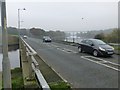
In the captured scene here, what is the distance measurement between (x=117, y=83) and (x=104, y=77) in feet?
4.87

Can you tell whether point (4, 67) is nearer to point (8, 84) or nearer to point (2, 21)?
point (8, 84)

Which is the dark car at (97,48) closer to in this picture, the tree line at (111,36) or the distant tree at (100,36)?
the tree line at (111,36)

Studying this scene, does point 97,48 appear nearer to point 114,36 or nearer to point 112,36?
point 114,36

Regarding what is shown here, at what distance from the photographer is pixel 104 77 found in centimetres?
1155

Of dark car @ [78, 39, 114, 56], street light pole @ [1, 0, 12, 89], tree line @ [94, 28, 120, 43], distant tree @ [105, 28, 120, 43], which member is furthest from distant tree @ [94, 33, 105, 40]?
street light pole @ [1, 0, 12, 89]

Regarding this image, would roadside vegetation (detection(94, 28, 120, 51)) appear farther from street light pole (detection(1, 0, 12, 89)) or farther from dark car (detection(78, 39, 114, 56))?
street light pole (detection(1, 0, 12, 89))

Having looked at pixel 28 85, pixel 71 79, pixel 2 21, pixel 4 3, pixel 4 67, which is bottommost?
pixel 71 79

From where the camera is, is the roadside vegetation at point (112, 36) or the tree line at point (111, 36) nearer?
the roadside vegetation at point (112, 36)

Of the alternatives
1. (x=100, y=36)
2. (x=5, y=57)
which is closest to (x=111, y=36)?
(x=100, y=36)

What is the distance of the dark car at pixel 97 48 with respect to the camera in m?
22.6

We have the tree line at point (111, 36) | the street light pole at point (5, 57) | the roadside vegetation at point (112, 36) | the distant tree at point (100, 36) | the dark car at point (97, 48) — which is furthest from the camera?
the distant tree at point (100, 36)

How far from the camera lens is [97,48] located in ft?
76.0

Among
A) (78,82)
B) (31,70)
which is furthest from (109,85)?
(31,70)

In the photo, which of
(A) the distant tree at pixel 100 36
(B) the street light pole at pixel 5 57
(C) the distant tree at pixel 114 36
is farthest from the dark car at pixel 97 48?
(B) the street light pole at pixel 5 57
